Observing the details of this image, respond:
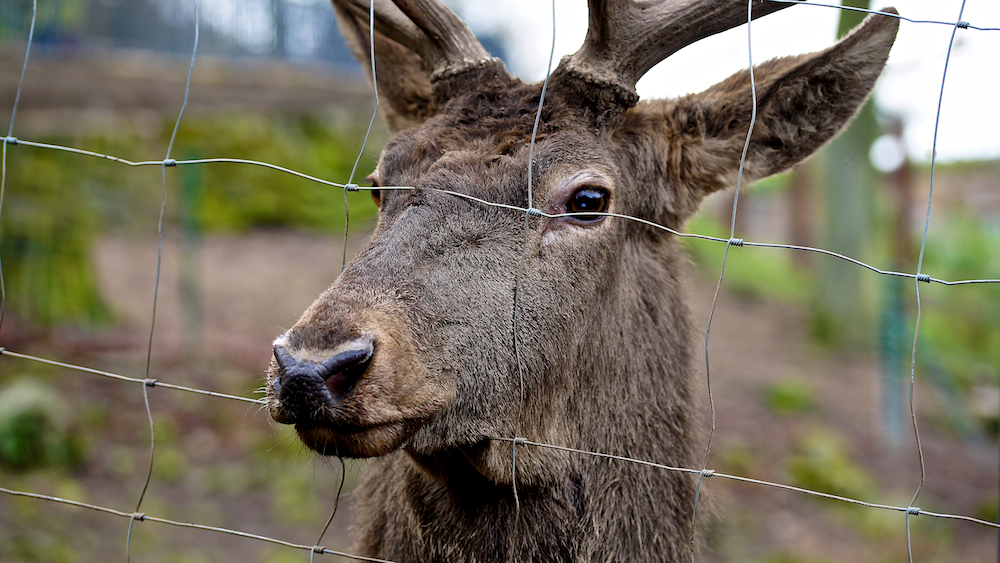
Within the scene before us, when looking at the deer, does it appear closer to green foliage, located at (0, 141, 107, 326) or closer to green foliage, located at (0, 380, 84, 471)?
green foliage, located at (0, 380, 84, 471)

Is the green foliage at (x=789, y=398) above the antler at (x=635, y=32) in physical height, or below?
below

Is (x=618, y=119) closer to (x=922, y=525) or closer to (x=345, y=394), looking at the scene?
(x=345, y=394)

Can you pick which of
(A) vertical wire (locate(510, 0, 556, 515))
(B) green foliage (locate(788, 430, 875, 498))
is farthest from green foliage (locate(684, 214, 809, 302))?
(A) vertical wire (locate(510, 0, 556, 515))

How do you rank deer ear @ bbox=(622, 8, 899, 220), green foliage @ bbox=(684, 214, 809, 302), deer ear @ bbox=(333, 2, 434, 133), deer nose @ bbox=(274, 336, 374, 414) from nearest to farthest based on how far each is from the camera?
deer nose @ bbox=(274, 336, 374, 414), deer ear @ bbox=(622, 8, 899, 220), deer ear @ bbox=(333, 2, 434, 133), green foliage @ bbox=(684, 214, 809, 302)

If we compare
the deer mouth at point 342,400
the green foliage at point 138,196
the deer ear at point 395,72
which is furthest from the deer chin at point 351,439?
the deer ear at point 395,72

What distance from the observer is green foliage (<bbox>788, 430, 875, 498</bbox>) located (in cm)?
722

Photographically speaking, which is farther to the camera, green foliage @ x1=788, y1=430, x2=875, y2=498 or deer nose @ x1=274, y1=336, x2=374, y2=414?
green foliage @ x1=788, y1=430, x2=875, y2=498

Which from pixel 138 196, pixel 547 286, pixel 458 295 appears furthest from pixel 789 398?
pixel 138 196

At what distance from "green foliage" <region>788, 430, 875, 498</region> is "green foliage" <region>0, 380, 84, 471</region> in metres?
6.84

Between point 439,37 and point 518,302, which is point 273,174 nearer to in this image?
point 439,37

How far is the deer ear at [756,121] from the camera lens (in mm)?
2715

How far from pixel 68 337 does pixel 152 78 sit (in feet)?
21.0

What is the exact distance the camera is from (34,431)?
607 centimetres

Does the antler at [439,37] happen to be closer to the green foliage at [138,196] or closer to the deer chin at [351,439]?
the green foliage at [138,196]
